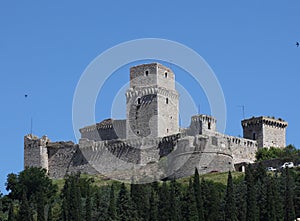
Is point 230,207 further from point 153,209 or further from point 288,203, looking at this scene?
point 153,209

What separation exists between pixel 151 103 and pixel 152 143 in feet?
14.1

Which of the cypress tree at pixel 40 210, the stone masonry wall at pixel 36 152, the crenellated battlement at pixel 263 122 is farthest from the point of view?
the stone masonry wall at pixel 36 152

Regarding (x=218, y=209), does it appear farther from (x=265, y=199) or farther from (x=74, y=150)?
(x=74, y=150)

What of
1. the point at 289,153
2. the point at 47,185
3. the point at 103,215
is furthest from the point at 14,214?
the point at 289,153

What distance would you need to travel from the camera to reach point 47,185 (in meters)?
102

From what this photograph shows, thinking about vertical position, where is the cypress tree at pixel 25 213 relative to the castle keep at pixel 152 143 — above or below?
below

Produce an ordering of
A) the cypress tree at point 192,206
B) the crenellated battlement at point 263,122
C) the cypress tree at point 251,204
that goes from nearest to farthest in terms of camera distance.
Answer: the cypress tree at point 251,204
the cypress tree at point 192,206
the crenellated battlement at point 263,122

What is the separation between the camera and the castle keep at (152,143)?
103 metres

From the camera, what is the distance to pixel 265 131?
114 m

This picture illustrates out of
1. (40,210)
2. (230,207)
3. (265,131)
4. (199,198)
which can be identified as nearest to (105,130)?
(265,131)

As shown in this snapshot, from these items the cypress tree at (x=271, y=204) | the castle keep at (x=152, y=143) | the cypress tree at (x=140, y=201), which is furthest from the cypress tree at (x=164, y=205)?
the castle keep at (x=152, y=143)

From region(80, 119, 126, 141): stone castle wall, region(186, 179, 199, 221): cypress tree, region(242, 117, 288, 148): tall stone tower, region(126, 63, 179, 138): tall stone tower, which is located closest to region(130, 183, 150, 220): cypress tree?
region(186, 179, 199, 221): cypress tree

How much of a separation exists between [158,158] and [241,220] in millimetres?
28425

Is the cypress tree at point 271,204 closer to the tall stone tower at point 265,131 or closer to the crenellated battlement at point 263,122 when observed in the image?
the tall stone tower at point 265,131
